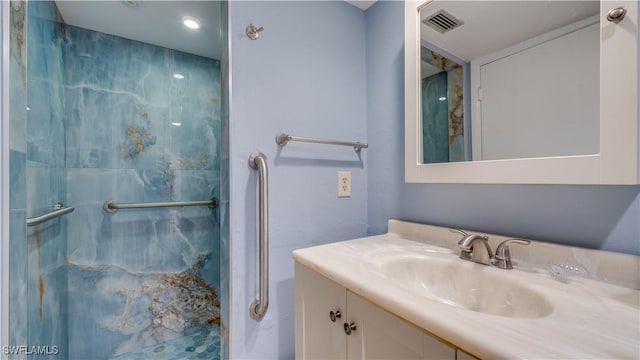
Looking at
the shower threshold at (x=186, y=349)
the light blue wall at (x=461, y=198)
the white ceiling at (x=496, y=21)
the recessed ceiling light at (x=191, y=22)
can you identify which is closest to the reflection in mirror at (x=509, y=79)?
the white ceiling at (x=496, y=21)

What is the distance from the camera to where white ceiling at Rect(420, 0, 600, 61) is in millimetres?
633

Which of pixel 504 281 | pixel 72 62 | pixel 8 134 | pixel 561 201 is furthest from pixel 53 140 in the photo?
pixel 561 201

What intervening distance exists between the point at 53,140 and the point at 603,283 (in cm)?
197

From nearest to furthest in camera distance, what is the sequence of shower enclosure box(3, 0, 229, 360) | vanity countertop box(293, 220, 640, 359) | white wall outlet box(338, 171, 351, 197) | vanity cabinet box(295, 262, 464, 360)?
vanity countertop box(293, 220, 640, 359) → vanity cabinet box(295, 262, 464, 360) → shower enclosure box(3, 0, 229, 360) → white wall outlet box(338, 171, 351, 197)

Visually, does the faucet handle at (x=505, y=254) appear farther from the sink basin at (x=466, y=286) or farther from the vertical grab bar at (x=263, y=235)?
the vertical grab bar at (x=263, y=235)

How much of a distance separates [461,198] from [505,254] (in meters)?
0.25

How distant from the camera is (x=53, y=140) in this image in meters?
1.11

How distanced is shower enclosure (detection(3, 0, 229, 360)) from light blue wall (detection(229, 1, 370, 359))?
9 centimetres

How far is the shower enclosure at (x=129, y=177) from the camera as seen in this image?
106 cm

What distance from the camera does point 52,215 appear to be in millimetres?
1034

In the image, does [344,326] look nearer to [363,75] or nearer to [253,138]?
[253,138]
